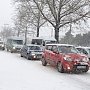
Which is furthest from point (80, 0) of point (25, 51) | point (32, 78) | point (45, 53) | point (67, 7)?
point (32, 78)

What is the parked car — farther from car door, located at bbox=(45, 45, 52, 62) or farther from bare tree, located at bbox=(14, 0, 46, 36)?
bare tree, located at bbox=(14, 0, 46, 36)

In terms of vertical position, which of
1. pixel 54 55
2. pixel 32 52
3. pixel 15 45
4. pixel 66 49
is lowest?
pixel 54 55

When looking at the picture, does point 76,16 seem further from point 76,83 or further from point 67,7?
point 76,83

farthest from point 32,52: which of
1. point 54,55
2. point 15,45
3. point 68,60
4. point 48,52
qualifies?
point 15,45

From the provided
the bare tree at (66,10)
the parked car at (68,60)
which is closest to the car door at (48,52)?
the parked car at (68,60)

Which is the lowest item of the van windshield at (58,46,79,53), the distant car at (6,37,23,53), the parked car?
the parked car

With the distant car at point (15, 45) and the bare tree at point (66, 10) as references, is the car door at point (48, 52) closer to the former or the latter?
the distant car at point (15, 45)

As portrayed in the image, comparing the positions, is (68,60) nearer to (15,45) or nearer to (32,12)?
(15,45)

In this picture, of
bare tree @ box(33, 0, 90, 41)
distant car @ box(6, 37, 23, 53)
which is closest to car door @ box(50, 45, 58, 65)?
distant car @ box(6, 37, 23, 53)

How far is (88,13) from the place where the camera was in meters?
35.7

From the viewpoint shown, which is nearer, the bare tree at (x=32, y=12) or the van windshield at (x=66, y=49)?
the van windshield at (x=66, y=49)

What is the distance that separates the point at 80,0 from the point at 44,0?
4602 millimetres

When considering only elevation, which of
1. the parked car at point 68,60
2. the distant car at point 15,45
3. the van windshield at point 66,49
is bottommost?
the parked car at point 68,60

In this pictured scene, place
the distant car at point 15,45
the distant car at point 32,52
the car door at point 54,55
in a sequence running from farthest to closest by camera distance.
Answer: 1. the distant car at point 15,45
2. the distant car at point 32,52
3. the car door at point 54,55
